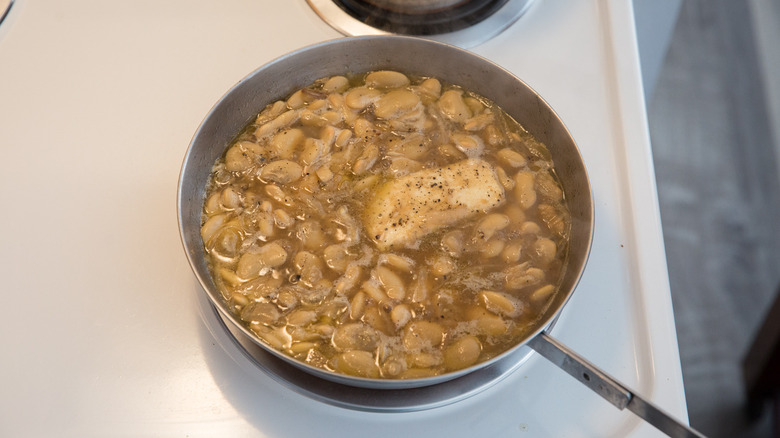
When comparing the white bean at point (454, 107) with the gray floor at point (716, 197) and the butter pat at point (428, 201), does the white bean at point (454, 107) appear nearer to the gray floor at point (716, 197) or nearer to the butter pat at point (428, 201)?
the butter pat at point (428, 201)

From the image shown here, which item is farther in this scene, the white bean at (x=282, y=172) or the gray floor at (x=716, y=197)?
the gray floor at (x=716, y=197)

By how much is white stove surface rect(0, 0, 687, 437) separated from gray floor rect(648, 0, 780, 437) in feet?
3.15

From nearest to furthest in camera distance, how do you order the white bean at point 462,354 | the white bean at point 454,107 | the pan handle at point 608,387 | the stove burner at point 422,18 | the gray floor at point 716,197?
the pan handle at point 608,387, the white bean at point 462,354, the white bean at point 454,107, the stove burner at point 422,18, the gray floor at point 716,197

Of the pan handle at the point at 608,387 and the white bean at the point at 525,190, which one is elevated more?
the white bean at the point at 525,190

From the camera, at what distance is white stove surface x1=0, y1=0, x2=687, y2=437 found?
0.99 meters

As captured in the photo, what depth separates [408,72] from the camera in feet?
4.09

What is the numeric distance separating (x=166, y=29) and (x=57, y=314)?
62 centimetres

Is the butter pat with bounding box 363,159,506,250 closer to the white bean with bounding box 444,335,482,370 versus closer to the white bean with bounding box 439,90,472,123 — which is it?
the white bean with bounding box 439,90,472,123

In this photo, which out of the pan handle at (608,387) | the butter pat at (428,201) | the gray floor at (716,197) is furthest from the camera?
the gray floor at (716,197)

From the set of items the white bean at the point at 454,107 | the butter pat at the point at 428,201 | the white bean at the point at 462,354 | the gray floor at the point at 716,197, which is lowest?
the gray floor at the point at 716,197

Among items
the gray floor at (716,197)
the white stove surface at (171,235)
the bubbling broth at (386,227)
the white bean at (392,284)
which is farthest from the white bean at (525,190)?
the gray floor at (716,197)

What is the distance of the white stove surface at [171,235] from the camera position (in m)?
0.99

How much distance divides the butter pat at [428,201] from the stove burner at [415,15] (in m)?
0.37

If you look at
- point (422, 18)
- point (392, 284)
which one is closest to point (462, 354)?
point (392, 284)
